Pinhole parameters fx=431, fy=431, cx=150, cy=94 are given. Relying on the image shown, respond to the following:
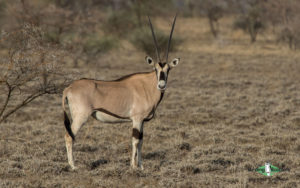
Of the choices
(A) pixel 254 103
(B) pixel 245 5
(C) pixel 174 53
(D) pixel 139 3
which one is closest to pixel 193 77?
(A) pixel 254 103

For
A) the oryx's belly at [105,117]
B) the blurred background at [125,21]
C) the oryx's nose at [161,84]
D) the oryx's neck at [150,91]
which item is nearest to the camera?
the oryx's nose at [161,84]

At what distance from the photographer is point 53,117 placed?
452 inches

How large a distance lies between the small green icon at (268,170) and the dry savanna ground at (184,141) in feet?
0.43

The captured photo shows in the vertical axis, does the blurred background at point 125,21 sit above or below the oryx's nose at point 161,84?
above

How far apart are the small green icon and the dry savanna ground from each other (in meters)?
0.13

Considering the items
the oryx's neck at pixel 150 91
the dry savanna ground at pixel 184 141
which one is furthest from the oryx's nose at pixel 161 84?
the dry savanna ground at pixel 184 141

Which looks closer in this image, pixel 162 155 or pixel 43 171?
pixel 43 171

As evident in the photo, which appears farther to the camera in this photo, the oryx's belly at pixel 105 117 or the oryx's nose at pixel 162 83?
the oryx's belly at pixel 105 117

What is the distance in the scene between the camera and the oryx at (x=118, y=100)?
252 inches

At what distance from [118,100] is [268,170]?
8.35 ft

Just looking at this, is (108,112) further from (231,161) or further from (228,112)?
(228,112)

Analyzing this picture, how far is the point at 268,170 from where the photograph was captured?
6629 millimetres

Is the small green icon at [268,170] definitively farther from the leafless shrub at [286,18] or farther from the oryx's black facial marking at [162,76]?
the leafless shrub at [286,18]

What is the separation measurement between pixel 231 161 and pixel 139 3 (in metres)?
30.7
